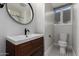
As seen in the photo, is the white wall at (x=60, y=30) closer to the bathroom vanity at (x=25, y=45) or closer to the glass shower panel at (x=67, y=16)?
the glass shower panel at (x=67, y=16)

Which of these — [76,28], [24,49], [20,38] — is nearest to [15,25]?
[20,38]

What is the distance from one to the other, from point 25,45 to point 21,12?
0.38 m

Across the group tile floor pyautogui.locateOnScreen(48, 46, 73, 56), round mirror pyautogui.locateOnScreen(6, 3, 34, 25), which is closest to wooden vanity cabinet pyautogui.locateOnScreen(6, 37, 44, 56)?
tile floor pyautogui.locateOnScreen(48, 46, 73, 56)

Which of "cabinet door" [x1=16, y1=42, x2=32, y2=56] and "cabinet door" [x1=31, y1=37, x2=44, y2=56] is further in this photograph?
"cabinet door" [x1=31, y1=37, x2=44, y2=56]

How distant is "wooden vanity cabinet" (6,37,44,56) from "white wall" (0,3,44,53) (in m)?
0.09

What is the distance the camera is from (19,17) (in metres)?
0.93

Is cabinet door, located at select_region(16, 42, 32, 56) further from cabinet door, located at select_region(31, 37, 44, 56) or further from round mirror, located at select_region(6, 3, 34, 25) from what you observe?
round mirror, located at select_region(6, 3, 34, 25)

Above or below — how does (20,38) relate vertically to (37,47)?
above

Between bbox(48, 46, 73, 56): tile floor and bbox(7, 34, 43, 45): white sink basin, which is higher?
bbox(7, 34, 43, 45): white sink basin

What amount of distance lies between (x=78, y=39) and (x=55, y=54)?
41 cm

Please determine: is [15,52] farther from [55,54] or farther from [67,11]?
[67,11]

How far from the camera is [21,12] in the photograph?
93 cm

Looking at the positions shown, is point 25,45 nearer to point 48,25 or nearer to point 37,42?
point 37,42

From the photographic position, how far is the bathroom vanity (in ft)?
2.75
